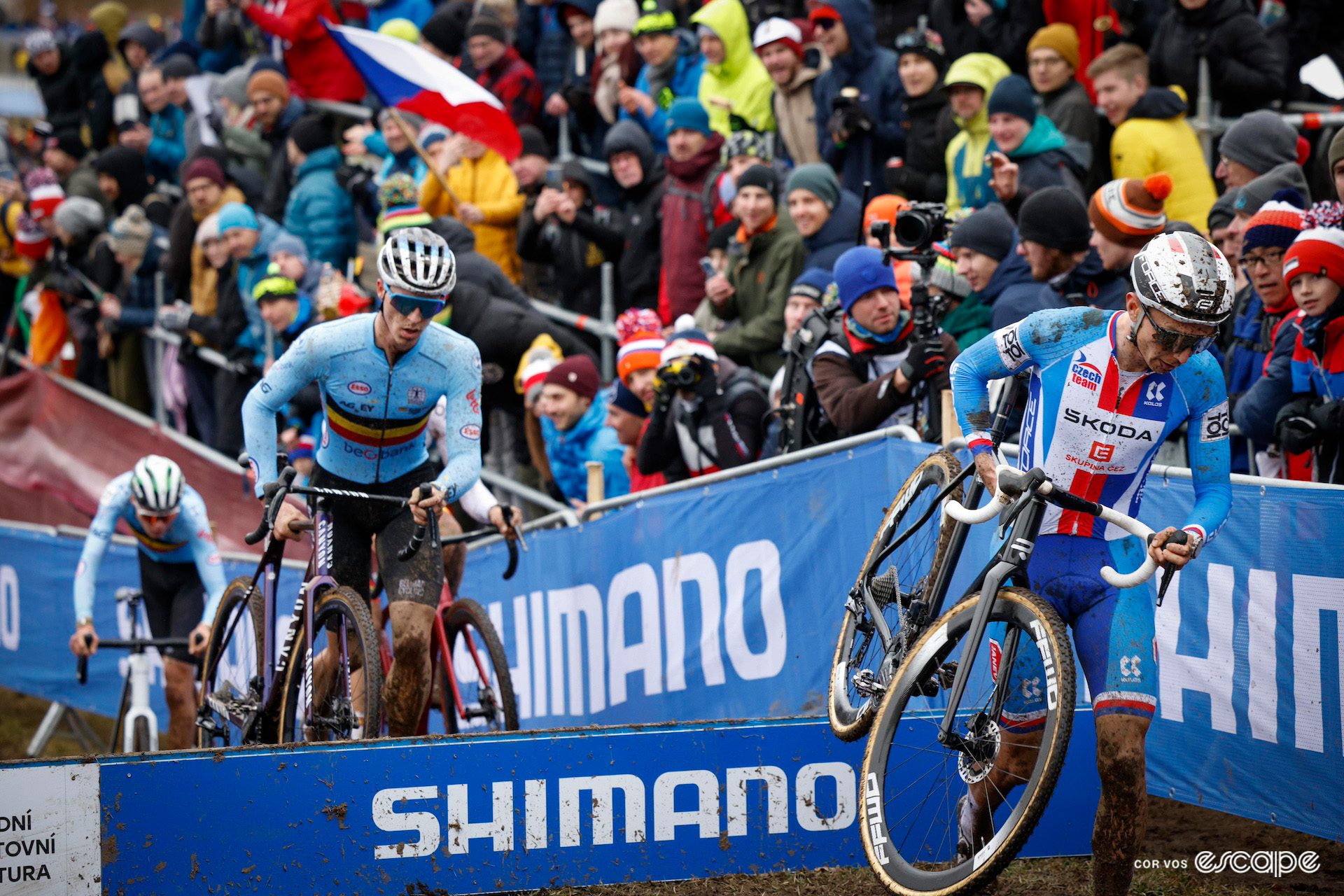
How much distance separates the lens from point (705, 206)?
11188 millimetres

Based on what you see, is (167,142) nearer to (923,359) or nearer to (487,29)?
(487,29)

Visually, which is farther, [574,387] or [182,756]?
[574,387]

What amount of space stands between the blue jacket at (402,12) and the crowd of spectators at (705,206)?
101 millimetres

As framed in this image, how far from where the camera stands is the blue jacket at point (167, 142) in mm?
17391

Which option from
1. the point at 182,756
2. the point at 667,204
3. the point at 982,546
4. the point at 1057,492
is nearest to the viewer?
the point at 1057,492

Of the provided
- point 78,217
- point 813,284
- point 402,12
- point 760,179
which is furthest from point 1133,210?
point 78,217

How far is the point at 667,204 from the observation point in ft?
37.6

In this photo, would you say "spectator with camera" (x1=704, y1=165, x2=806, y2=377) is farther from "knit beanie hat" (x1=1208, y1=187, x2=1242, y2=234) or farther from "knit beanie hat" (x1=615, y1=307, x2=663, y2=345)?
"knit beanie hat" (x1=1208, y1=187, x2=1242, y2=234)

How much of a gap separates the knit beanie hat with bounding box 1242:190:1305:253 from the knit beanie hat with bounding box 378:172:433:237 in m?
6.24

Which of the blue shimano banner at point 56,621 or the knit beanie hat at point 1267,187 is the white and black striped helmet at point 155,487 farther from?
the knit beanie hat at point 1267,187

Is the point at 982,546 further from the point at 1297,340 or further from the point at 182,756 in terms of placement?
the point at 182,756

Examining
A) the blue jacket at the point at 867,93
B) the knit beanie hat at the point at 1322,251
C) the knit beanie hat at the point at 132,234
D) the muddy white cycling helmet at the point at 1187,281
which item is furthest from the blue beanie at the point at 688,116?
the knit beanie hat at the point at 132,234

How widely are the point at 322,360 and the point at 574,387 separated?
3182 mm

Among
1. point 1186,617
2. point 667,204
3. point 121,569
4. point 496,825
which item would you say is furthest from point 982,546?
point 121,569
